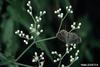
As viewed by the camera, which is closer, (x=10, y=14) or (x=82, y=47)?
(x=10, y=14)

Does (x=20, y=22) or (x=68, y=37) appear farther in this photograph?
(x=20, y=22)

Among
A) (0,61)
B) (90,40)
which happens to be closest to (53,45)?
(90,40)

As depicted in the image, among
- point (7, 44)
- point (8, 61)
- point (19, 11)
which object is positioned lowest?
point (8, 61)

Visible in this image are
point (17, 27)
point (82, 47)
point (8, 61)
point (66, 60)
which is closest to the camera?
point (8, 61)

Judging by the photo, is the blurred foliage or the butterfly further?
the blurred foliage

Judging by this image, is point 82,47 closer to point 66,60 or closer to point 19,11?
point 66,60

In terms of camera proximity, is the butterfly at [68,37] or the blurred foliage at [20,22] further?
the blurred foliage at [20,22]

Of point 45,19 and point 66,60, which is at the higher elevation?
point 45,19

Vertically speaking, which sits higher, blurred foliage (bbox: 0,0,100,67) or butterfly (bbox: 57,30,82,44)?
blurred foliage (bbox: 0,0,100,67)

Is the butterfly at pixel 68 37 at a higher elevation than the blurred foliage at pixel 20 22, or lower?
lower

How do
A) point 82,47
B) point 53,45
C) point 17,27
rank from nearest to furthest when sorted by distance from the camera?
point 17,27 → point 53,45 → point 82,47

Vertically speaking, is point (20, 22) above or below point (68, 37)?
above
